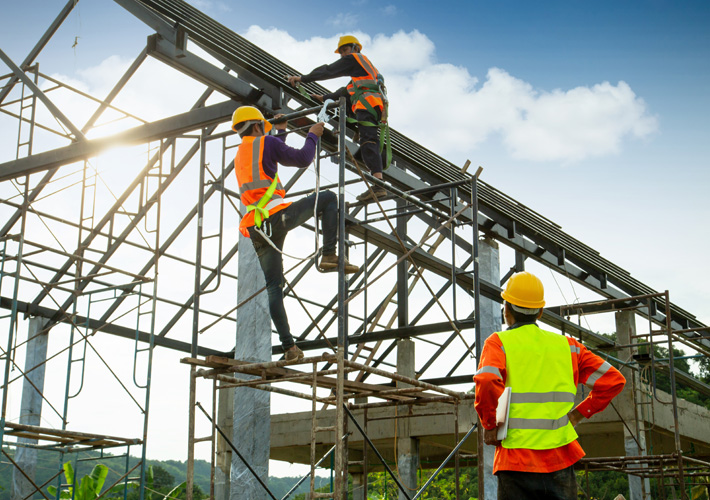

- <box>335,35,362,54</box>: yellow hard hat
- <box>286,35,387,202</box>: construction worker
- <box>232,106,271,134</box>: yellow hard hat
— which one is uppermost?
<box>335,35,362,54</box>: yellow hard hat

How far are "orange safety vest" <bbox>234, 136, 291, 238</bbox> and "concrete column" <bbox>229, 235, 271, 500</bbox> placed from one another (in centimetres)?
322

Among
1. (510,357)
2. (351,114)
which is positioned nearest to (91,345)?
(351,114)

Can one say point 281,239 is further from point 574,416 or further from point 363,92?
point 574,416

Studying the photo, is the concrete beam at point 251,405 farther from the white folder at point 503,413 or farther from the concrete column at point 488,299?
the white folder at point 503,413

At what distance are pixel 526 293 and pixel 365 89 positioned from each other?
5.53m

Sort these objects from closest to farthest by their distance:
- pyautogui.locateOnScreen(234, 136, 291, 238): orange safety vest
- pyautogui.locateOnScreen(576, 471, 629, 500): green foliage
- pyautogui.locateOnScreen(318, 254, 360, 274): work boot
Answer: pyautogui.locateOnScreen(234, 136, 291, 238): orange safety vest → pyautogui.locateOnScreen(318, 254, 360, 274): work boot → pyautogui.locateOnScreen(576, 471, 629, 500): green foliage

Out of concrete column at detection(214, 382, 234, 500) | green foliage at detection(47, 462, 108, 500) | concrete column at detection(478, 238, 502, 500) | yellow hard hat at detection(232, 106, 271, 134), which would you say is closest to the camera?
yellow hard hat at detection(232, 106, 271, 134)

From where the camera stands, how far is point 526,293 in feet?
15.4

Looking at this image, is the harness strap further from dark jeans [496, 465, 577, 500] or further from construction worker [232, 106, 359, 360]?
dark jeans [496, 465, 577, 500]

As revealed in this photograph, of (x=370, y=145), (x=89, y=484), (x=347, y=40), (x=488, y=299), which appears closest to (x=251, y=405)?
(x=370, y=145)

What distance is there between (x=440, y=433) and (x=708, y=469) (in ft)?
16.9

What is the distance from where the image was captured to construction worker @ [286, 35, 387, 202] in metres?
9.60

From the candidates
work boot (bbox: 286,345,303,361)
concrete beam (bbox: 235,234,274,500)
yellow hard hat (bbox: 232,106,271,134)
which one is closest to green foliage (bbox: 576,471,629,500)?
concrete beam (bbox: 235,234,274,500)

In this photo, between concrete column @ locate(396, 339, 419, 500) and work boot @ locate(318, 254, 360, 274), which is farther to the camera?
concrete column @ locate(396, 339, 419, 500)
